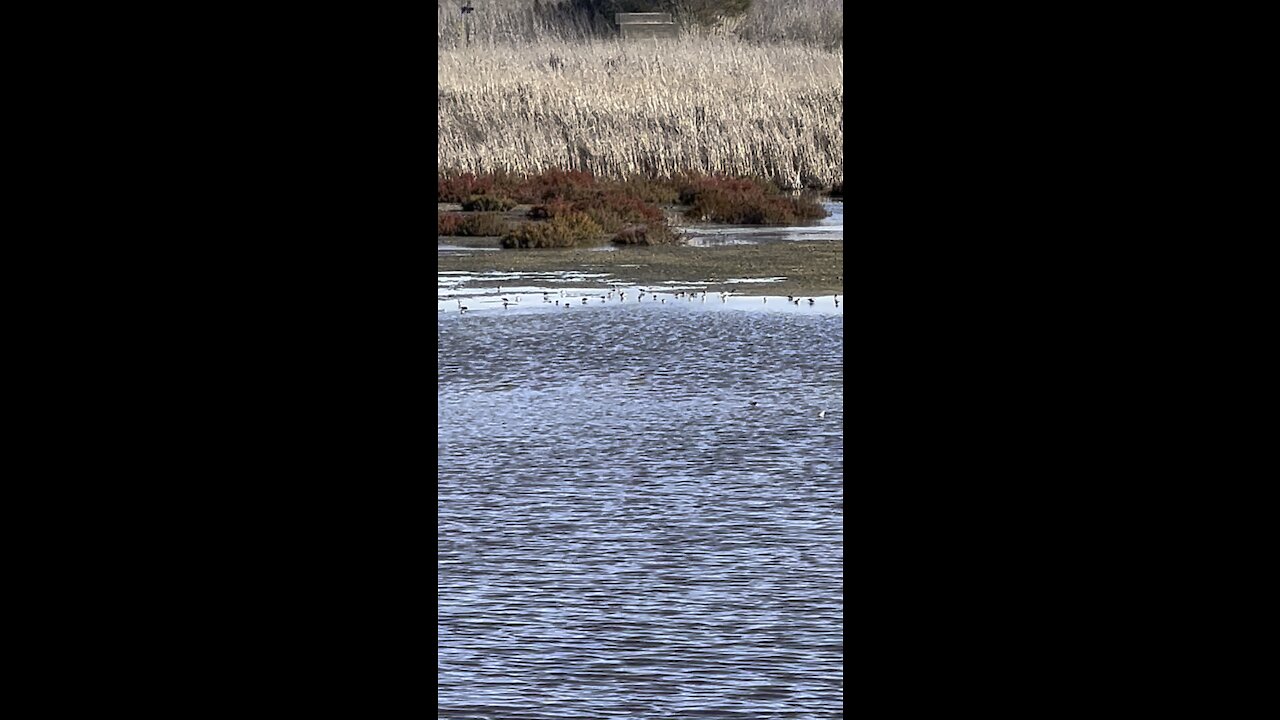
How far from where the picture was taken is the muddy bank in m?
14.0

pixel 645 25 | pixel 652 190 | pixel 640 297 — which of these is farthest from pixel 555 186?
pixel 645 25

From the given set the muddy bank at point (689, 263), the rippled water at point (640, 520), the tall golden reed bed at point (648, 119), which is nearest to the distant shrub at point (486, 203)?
the muddy bank at point (689, 263)

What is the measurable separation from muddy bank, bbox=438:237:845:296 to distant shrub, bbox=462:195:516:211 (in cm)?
65

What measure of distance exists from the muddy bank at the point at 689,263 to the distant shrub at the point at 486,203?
0.65 m

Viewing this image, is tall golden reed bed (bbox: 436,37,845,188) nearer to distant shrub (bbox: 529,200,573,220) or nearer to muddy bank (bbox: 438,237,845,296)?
distant shrub (bbox: 529,200,573,220)

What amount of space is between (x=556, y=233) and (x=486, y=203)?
1374mm

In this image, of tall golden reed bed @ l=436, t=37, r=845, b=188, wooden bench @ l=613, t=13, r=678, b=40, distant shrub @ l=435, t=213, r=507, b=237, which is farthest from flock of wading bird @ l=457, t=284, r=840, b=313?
wooden bench @ l=613, t=13, r=678, b=40

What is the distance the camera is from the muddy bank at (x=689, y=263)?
14.0 metres
